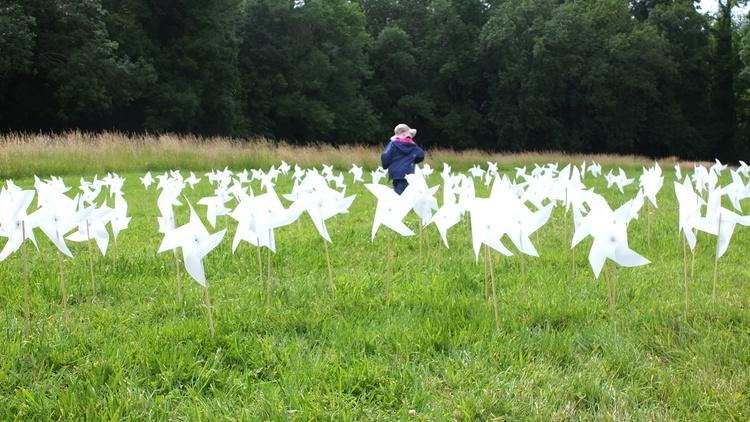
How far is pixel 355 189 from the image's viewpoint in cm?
1257

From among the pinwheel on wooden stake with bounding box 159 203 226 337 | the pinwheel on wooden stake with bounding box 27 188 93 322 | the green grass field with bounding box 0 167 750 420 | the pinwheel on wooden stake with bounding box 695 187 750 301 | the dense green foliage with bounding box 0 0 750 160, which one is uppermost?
the dense green foliage with bounding box 0 0 750 160

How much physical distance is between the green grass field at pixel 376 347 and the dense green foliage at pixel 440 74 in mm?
29520

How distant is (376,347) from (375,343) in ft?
0.11

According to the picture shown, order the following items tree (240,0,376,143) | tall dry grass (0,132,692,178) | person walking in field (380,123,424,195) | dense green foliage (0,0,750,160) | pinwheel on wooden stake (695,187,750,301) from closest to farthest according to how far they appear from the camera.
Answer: pinwheel on wooden stake (695,187,750,301), person walking in field (380,123,424,195), tall dry grass (0,132,692,178), dense green foliage (0,0,750,160), tree (240,0,376,143)

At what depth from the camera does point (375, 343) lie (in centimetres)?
313

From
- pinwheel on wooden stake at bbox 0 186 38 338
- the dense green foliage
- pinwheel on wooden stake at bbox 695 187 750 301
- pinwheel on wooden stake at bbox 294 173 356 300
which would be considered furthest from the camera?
the dense green foliage

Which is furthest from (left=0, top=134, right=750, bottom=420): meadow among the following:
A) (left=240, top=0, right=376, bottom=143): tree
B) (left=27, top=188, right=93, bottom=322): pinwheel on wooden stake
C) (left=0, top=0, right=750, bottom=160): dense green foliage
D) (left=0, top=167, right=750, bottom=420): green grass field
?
(left=240, top=0, right=376, bottom=143): tree

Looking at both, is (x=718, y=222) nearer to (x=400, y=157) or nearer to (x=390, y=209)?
(x=390, y=209)

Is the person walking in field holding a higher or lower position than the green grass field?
higher

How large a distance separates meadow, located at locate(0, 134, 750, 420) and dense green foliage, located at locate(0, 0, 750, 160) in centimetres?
2918

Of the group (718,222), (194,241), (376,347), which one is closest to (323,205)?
(194,241)

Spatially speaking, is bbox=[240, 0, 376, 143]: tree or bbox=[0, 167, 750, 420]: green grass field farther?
bbox=[240, 0, 376, 143]: tree

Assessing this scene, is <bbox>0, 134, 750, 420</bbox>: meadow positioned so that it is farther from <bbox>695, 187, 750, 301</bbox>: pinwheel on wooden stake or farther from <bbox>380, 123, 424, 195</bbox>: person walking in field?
<bbox>380, 123, 424, 195</bbox>: person walking in field

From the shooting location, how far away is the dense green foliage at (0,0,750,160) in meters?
35.7
